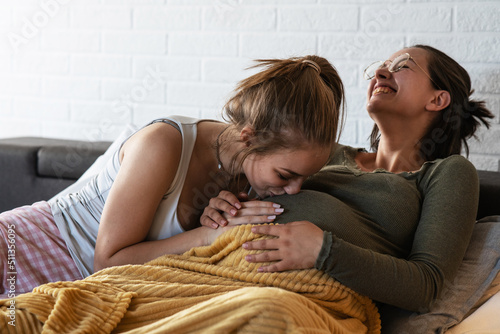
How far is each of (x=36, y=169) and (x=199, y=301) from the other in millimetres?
1453

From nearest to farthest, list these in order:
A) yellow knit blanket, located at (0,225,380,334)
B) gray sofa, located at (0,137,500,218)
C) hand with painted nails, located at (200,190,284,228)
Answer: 1. yellow knit blanket, located at (0,225,380,334)
2. hand with painted nails, located at (200,190,284,228)
3. gray sofa, located at (0,137,500,218)

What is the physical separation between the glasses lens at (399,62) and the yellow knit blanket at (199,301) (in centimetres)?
76

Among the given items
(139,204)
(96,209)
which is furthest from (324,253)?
(96,209)

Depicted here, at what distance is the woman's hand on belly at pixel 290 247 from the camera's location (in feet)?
4.11

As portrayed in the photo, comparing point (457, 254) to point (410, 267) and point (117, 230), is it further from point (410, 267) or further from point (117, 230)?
point (117, 230)

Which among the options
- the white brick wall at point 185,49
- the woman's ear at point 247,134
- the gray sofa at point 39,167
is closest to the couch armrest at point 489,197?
the white brick wall at point 185,49

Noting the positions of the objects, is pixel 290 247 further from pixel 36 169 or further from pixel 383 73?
pixel 36 169

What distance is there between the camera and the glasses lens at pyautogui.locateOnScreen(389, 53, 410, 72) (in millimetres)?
1770

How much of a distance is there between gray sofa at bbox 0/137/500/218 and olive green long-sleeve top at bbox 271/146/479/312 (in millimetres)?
1089

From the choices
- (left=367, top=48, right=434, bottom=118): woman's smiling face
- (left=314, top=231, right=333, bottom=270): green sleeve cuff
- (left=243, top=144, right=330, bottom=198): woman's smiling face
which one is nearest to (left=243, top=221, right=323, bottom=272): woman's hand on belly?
(left=314, top=231, right=333, bottom=270): green sleeve cuff

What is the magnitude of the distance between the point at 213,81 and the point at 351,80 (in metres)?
0.60

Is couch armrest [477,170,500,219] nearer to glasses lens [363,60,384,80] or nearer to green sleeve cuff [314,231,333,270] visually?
glasses lens [363,60,384,80]

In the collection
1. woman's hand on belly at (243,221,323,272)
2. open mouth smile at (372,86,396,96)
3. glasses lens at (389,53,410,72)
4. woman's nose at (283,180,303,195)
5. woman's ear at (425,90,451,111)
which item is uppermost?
glasses lens at (389,53,410,72)

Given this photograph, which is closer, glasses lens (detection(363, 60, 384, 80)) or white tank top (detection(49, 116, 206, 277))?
white tank top (detection(49, 116, 206, 277))
